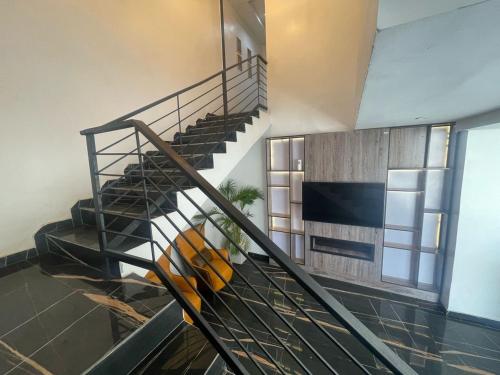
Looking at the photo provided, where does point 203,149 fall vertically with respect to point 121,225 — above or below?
above

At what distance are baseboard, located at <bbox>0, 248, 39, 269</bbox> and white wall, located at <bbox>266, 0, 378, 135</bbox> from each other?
11.9 ft

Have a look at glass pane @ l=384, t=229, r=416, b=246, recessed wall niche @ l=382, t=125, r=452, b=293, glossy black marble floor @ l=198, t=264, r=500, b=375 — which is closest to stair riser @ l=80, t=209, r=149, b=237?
glossy black marble floor @ l=198, t=264, r=500, b=375

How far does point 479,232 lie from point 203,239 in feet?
11.9

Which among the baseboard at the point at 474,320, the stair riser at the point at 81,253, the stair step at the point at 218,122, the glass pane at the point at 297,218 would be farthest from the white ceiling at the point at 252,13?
the baseboard at the point at 474,320

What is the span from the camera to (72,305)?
122 centimetres

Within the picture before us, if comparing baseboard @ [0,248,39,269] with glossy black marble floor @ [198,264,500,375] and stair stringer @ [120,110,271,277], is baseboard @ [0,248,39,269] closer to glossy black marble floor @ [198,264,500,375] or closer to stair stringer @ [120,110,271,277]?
stair stringer @ [120,110,271,277]

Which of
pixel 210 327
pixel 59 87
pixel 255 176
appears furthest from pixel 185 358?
pixel 255 176

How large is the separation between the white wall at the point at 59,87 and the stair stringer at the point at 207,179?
1.19m

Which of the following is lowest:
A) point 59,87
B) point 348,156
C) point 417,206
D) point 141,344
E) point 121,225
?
point 141,344

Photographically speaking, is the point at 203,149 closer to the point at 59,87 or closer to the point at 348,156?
the point at 59,87

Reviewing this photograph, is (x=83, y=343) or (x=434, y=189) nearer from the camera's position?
(x=83, y=343)

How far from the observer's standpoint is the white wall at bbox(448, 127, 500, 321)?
2.58 m

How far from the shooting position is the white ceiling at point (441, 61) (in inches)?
27.7

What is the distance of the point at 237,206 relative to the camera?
14.0 feet
